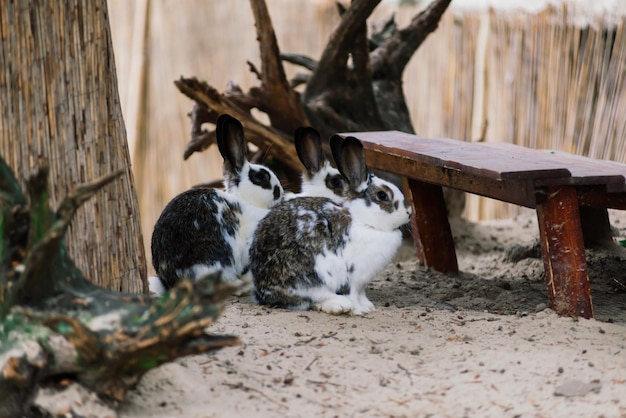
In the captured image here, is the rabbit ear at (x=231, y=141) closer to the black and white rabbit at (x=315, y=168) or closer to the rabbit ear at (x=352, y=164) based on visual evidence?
the black and white rabbit at (x=315, y=168)

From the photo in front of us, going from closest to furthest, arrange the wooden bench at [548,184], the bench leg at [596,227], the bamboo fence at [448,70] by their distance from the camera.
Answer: the wooden bench at [548,184] < the bench leg at [596,227] < the bamboo fence at [448,70]

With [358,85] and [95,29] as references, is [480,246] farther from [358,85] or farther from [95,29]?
[95,29]

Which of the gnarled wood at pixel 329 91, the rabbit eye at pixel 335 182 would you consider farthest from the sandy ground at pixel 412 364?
the gnarled wood at pixel 329 91

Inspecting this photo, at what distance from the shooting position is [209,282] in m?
2.93

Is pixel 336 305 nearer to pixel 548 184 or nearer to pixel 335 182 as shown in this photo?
pixel 335 182

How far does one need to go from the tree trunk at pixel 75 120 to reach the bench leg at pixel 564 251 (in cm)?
192

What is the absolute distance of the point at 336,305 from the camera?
182 inches

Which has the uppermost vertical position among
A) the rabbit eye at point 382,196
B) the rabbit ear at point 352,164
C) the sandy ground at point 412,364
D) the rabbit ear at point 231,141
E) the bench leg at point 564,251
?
the rabbit ear at point 231,141

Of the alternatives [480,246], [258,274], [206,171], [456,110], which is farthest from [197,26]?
[258,274]

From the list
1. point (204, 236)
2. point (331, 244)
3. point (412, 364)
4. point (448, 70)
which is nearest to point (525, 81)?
point (448, 70)

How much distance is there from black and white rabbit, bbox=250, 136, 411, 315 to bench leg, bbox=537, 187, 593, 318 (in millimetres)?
851

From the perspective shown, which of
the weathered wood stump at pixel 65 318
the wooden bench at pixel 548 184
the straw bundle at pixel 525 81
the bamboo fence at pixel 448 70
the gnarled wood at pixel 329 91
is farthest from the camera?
the bamboo fence at pixel 448 70

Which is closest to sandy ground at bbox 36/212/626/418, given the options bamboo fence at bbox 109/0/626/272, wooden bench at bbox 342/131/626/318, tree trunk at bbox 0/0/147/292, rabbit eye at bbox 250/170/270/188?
wooden bench at bbox 342/131/626/318

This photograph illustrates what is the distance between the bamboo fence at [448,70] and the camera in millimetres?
8305
